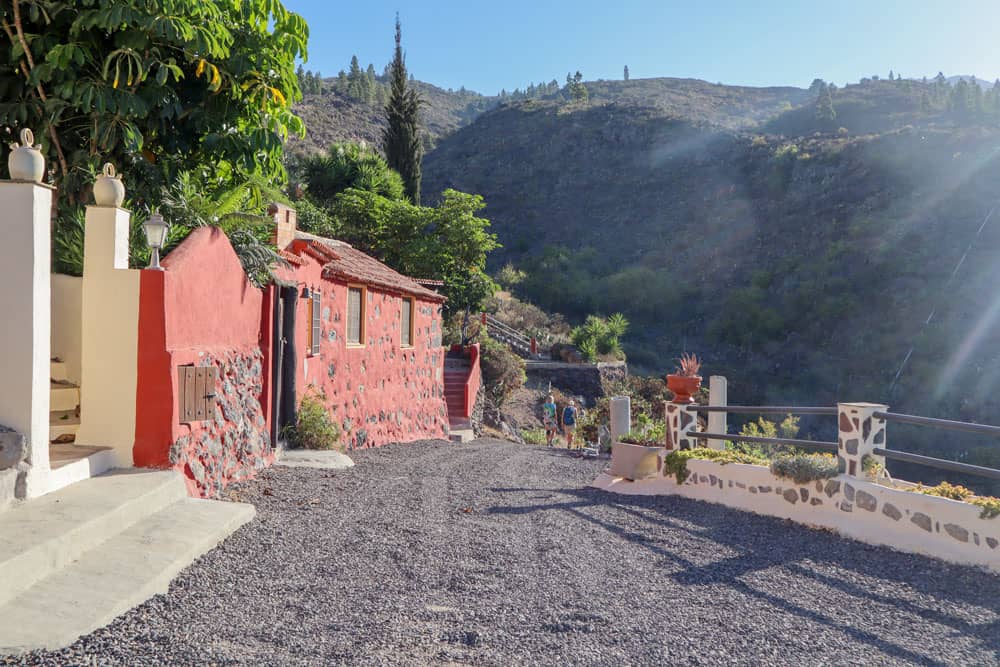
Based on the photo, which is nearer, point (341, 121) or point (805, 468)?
point (805, 468)

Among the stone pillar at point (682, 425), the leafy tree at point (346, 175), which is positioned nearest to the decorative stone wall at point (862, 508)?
the stone pillar at point (682, 425)

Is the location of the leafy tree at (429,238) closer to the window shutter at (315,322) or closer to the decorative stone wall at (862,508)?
the window shutter at (315,322)

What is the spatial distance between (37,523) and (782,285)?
4032cm

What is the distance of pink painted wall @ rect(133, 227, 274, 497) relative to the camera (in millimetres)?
6055

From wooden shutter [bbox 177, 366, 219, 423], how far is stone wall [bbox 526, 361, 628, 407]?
20.5 m

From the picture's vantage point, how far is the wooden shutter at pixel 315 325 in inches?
441

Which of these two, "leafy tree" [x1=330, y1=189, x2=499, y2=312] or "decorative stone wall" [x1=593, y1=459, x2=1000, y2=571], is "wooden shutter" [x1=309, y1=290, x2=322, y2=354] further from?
"leafy tree" [x1=330, y1=189, x2=499, y2=312]

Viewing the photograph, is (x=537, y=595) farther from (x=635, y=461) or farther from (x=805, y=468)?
(x=635, y=461)

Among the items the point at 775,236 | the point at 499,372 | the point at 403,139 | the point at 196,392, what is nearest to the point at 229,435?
the point at 196,392

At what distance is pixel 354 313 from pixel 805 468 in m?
8.58

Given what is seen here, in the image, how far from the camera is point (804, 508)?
7.37 m

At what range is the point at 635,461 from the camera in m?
9.96

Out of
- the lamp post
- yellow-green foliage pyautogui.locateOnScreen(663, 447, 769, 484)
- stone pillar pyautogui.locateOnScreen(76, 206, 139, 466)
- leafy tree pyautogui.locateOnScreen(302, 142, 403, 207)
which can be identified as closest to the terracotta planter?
yellow-green foliage pyautogui.locateOnScreen(663, 447, 769, 484)

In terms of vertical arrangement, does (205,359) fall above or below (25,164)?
below
